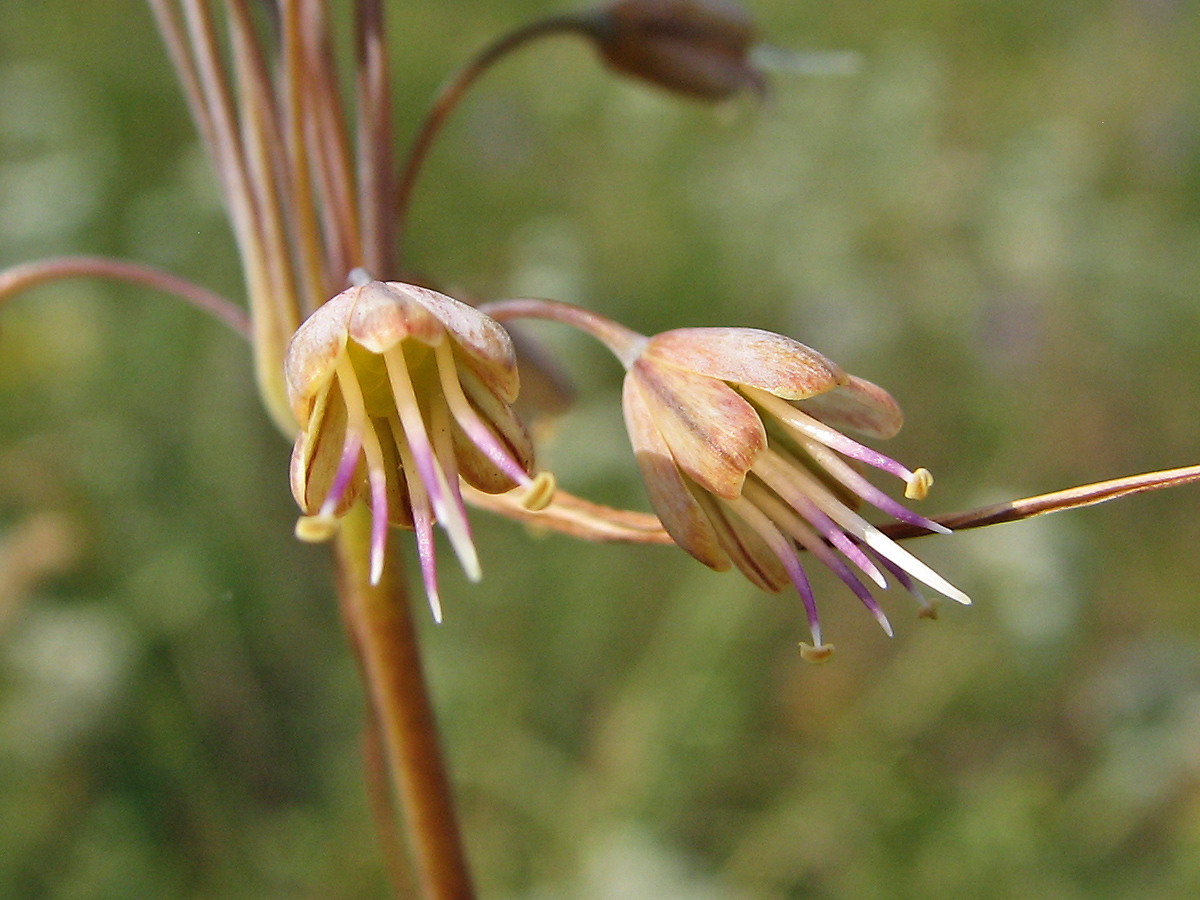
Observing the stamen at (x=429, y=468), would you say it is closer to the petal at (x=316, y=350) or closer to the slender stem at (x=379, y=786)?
the petal at (x=316, y=350)

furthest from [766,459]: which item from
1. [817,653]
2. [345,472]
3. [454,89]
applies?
[454,89]

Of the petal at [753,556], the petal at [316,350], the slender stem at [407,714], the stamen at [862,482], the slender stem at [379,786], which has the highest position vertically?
the petal at [316,350]

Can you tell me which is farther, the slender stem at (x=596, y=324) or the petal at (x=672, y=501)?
the slender stem at (x=596, y=324)

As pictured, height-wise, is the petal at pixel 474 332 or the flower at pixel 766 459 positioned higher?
the petal at pixel 474 332

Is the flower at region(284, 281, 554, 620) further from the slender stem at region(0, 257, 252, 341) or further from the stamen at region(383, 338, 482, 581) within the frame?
the slender stem at region(0, 257, 252, 341)

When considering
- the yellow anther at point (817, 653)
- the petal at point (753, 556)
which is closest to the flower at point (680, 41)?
the petal at point (753, 556)

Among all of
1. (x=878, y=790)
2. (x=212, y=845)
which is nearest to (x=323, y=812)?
(x=212, y=845)
